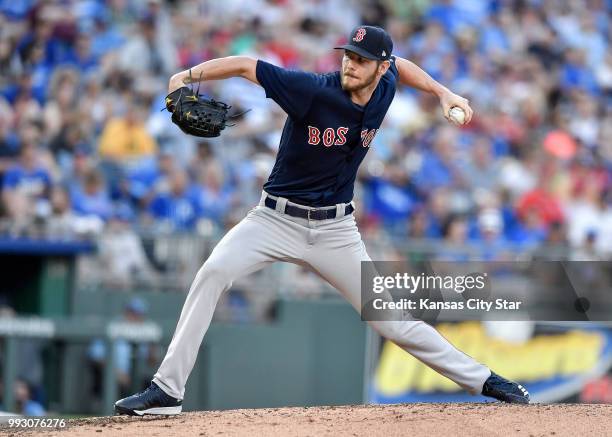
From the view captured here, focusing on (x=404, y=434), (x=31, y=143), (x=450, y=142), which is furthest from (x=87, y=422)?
(x=450, y=142)

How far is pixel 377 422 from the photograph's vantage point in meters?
5.71

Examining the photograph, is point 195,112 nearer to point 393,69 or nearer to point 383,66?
point 383,66

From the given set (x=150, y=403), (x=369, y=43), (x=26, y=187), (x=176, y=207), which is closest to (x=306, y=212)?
(x=369, y=43)

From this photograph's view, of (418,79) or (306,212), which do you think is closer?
(306,212)

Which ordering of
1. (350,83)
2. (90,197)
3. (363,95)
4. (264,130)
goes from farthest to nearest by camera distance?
1. (264,130)
2. (90,197)
3. (363,95)
4. (350,83)

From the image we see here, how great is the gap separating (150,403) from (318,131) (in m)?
1.53

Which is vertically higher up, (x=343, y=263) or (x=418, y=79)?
(x=418, y=79)

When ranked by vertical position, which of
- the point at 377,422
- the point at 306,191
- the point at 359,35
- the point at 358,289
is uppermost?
the point at 359,35

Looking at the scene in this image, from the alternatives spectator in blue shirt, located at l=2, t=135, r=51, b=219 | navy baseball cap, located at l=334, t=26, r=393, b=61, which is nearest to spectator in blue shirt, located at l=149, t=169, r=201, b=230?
spectator in blue shirt, located at l=2, t=135, r=51, b=219

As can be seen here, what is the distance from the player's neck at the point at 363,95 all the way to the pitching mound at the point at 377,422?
1.54 m

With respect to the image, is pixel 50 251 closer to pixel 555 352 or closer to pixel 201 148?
pixel 201 148

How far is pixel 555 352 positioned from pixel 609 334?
0.49 m

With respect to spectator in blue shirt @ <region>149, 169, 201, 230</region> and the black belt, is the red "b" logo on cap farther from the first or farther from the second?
spectator in blue shirt @ <region>149, 169, 201, 230</region>

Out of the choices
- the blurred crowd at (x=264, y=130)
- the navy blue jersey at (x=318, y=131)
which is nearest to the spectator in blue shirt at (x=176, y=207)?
the blurred crowd at (x=264, y=130)
